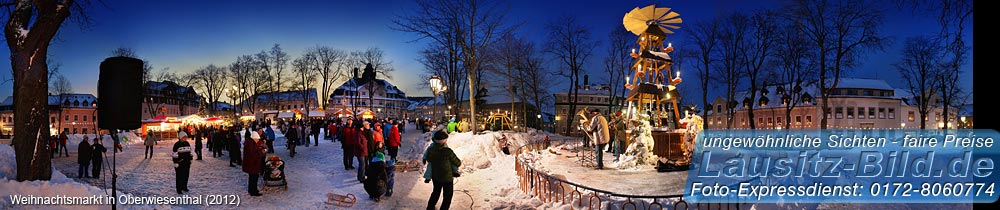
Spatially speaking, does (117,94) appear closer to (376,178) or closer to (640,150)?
(376,178)

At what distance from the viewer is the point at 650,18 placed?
51.7ft

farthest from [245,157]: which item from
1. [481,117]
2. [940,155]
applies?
[481,117]

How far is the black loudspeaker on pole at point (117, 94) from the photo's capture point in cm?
683

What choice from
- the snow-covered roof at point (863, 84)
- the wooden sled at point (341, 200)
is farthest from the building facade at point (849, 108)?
the wooden sled at point (341, 200)

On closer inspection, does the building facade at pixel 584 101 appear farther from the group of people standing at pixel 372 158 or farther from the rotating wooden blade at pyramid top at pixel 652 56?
the group of people standing at pixel 372 158

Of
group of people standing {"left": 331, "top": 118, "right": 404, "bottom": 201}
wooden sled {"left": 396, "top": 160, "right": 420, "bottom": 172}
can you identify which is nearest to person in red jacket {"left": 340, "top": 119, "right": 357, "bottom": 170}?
group of people standing {"left": 331, "top": 118, "right": 404, "bottom": 201}

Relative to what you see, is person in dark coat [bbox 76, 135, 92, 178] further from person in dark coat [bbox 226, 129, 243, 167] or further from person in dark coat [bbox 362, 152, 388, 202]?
person in dark coat [bbox 362, 152, 388, 202]

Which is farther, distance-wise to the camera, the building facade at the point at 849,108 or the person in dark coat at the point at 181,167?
the building facade at the point at 849,108

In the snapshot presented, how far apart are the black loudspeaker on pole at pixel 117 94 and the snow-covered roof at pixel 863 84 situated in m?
61.4

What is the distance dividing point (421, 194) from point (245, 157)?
3.87m

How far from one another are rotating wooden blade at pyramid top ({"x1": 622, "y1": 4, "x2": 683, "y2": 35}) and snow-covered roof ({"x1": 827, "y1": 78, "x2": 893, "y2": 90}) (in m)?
47.1

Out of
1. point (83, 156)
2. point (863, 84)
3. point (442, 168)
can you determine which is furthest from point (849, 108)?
point (83, 156)

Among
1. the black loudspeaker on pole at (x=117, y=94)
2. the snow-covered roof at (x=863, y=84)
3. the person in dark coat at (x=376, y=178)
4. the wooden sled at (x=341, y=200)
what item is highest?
the snow-covered roof at (x=863, y=84)

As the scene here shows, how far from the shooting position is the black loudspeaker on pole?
6832 millimetres
